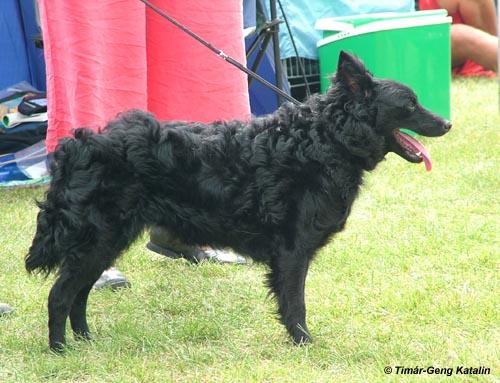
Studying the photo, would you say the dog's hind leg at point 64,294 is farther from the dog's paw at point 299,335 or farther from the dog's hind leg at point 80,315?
the dog's paw at point 299,335

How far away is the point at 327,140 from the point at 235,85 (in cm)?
100

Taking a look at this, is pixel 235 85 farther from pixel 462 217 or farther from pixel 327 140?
pixel 462 217

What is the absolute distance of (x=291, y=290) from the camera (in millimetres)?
3035

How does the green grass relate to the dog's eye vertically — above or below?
below

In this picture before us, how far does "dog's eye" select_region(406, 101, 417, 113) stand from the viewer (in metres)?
3.05

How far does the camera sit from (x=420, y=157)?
3096 mm

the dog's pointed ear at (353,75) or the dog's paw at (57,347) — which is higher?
the dog's pointed ear at (353,75)

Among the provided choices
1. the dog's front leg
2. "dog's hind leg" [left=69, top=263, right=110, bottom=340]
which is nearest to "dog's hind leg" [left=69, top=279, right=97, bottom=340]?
"dog's hind leg" [left=69, top=263, right=110, bottom=340]

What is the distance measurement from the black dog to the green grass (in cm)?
19

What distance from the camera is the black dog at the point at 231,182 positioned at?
2947mm

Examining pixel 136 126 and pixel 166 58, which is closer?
pixel 136 126

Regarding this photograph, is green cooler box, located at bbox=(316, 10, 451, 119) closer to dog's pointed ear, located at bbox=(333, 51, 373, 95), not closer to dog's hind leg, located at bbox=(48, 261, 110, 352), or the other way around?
dog's pointed ear, located at bbox=(333, 51, 373, 95)

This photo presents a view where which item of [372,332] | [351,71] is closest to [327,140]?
[351,71]

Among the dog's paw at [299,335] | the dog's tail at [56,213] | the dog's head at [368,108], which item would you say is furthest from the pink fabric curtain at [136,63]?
the dog's paw at [299,335]
